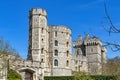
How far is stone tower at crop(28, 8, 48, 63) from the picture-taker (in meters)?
50.9

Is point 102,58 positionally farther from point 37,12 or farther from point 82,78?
point 82,78

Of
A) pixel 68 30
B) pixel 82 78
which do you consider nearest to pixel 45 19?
pixel 68 30

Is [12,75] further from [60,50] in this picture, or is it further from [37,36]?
[60,50]

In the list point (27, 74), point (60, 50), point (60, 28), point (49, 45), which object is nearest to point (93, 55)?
point (60, 50)

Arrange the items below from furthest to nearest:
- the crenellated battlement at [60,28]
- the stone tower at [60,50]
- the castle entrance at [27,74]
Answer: the crenellated battlement at [60,28] → the stone tower at [60,50] → the castle entrance at [27,74]

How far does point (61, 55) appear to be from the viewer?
54.3 m

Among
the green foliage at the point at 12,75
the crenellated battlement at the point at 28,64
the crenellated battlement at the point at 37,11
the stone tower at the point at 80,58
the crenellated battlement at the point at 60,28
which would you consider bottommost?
the green foliage at the point at 12,75

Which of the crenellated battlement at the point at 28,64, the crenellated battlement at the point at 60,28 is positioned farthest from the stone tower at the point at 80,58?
the crenellated battlement at the point at 28,64

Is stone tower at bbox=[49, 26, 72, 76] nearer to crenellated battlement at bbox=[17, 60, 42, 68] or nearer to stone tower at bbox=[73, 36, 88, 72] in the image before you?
stone tower at bbox=[73, 36, 88, 72]

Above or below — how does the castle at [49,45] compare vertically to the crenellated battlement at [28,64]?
above

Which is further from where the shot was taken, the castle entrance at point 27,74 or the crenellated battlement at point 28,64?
the castle entrance at point 27,74

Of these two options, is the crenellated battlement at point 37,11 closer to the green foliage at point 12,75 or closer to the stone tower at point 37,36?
the stone tower at point 37,36

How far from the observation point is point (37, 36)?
51.4 metres

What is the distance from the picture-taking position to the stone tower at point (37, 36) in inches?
2003
